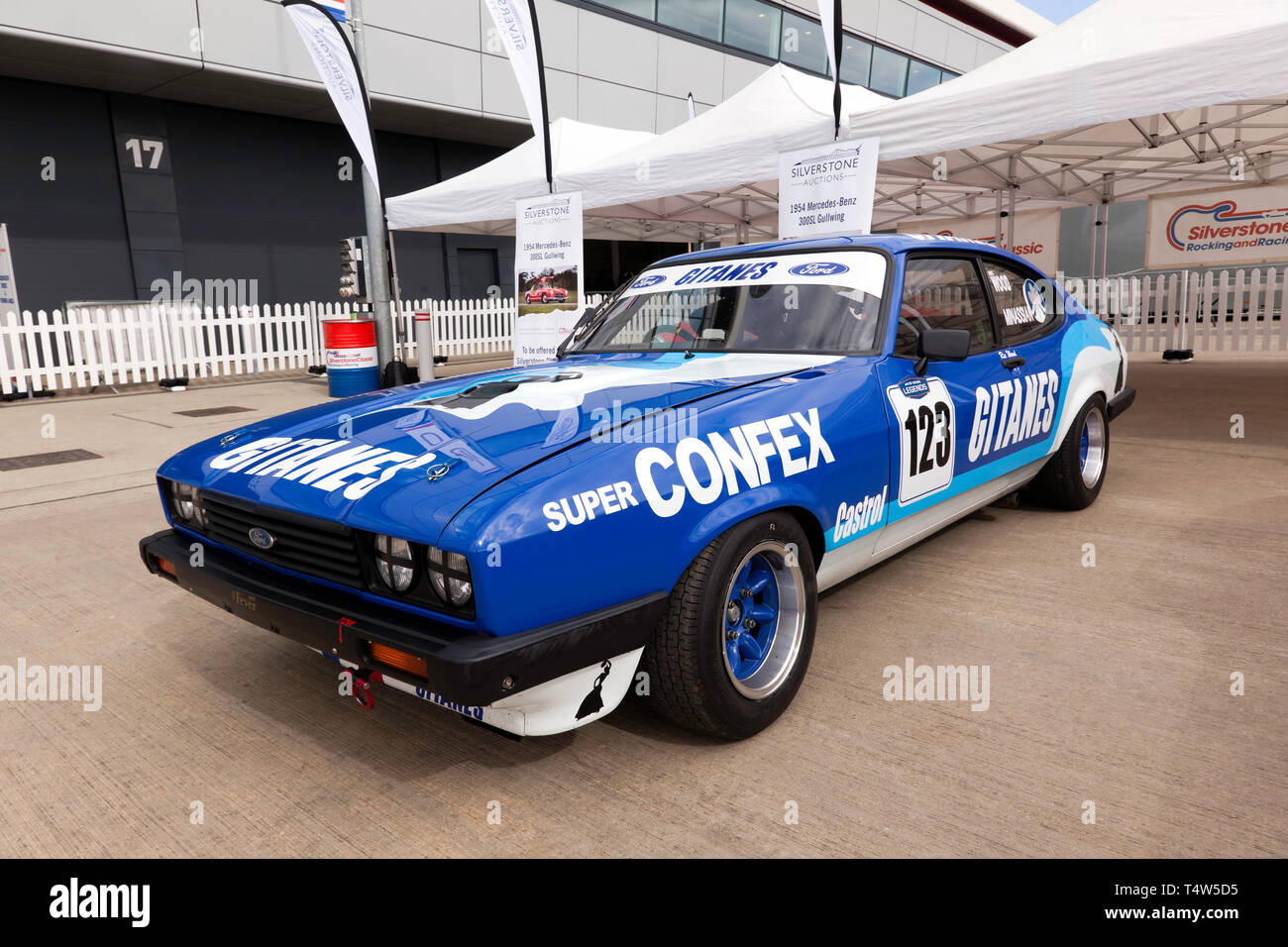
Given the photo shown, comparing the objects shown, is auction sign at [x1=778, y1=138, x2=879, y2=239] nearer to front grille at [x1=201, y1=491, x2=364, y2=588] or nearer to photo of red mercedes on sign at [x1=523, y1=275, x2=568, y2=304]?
photo of red mercedes on sign at [x1=523, y1=275, x2=568, y2=304]

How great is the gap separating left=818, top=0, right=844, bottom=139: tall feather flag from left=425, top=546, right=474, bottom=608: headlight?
581 cm

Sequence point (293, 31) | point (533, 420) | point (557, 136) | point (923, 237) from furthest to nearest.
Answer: point (293, 31) → point (557, 136) → point (923, 237) → point (533, 420)

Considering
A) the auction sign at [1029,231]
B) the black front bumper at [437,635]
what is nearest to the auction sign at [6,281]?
the black front bumper at [437,635]

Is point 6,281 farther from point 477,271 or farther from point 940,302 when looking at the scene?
point 940,302

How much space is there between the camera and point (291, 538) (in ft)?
7.18

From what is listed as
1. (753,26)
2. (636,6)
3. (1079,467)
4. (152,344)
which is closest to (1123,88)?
(1079,467)

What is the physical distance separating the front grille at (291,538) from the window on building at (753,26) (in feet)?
70.5

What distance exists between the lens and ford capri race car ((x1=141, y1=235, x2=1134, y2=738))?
1.88 metres

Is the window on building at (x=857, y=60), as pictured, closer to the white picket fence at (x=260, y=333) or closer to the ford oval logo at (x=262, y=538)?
the white picket fence at (x=260, y=333)
